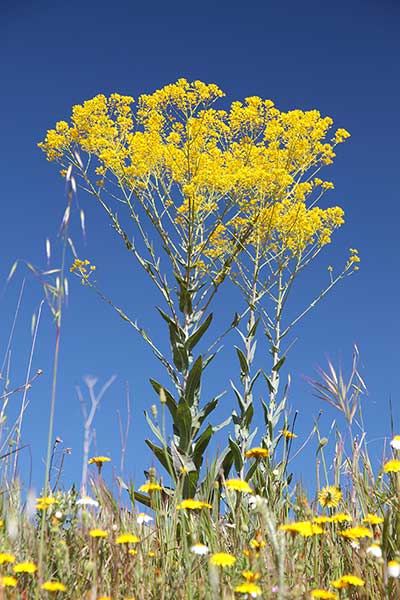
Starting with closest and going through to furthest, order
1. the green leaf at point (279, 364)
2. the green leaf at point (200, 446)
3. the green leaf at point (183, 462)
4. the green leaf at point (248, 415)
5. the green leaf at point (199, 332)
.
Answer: the green leaf at point (183, 462)
the green leaf at point (200, 446)
the green leaf at point (199, 332)
the green leaf at point (248, 415)
the green leaf at point (279, 364)

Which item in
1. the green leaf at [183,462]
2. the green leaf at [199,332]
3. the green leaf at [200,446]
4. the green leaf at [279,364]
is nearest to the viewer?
the green leaf at [183,462]

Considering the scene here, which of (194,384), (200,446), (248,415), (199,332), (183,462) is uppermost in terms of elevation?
(199,332)

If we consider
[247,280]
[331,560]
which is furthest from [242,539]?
[247,280]

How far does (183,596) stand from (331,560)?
26.0 inches

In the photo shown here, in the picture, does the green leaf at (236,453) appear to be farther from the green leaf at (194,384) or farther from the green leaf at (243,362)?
the green leaf at (243,362)

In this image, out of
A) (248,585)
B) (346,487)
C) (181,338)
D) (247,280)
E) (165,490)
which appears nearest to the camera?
(248,585)

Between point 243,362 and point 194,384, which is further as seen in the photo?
point 243,362

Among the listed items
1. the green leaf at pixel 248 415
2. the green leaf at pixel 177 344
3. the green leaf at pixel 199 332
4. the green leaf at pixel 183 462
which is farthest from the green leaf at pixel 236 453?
the green leaf at pixel 199 332

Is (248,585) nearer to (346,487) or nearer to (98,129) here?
(346,487)

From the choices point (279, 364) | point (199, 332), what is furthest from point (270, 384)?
point (199, 332)

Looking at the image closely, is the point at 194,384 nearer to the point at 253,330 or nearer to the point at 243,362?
the point at 243,362

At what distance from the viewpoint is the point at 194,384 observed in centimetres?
513

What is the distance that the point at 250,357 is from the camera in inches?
217

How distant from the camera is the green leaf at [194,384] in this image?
5.08 meters
